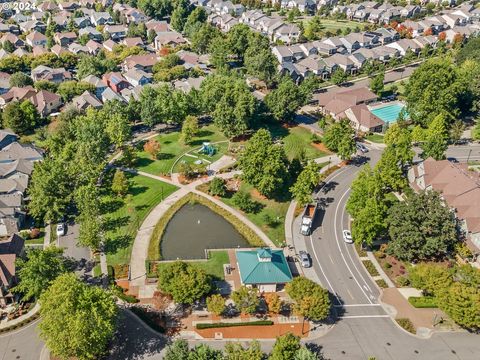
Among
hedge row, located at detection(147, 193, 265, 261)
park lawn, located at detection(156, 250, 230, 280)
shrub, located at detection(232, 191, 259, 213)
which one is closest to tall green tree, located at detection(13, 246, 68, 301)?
hedge row, located at detection(147, 193, 265, 261)

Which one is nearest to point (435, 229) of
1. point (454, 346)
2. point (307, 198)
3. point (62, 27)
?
point (454, 346)

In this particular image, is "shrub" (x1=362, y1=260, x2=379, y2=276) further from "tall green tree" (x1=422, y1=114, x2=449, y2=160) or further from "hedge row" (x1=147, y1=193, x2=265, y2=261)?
"tall green tree" (x1=422, y1=114, x2=449, y2=160)

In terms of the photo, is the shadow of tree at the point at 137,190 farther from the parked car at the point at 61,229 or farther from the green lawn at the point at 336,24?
the green lawn at the point at 336,24

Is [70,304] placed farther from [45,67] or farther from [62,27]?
[62,27]

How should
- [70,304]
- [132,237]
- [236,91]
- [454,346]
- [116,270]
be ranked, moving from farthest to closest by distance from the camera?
[236,91]
[132,237]
[116,270]
[454,346]
[70,304]

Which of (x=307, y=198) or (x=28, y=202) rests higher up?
(x=28, y=202)

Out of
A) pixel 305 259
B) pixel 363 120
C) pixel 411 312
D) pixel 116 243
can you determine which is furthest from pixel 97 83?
pixel 411 312

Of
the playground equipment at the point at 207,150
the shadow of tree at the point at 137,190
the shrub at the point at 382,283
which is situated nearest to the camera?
Answer: the shrub at the point at 382,283

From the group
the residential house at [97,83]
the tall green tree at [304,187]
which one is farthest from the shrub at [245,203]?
the residential house at [97,83]
